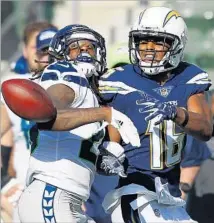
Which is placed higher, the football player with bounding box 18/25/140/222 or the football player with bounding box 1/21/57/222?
the football player with bounding box 18/25/140/222

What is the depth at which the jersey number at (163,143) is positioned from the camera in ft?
14.9

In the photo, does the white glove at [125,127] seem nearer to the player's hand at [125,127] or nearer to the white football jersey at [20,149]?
the player's hand at [125,127]

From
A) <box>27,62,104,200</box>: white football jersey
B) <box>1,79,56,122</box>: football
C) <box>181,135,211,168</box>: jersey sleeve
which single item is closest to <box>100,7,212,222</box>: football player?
<box>27,62,104,200</box>: white football jersey

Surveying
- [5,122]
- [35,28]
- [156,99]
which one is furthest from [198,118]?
[35,28]

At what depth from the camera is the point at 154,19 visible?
15.1 feet

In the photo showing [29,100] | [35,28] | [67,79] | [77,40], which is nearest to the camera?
[29,100]

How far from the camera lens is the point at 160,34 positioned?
454cm

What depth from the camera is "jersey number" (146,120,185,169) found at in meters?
4.54

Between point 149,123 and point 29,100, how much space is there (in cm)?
70

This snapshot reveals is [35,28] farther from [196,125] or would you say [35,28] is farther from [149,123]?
[196,125]

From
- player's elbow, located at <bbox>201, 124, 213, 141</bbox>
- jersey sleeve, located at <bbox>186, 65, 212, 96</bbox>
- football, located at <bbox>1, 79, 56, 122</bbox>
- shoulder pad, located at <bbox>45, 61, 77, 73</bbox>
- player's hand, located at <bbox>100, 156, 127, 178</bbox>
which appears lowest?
player's hand, located at <bbox>100, 156, 127, 178</bbox>

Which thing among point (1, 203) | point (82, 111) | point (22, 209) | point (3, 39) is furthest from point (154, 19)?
point (3, 39)

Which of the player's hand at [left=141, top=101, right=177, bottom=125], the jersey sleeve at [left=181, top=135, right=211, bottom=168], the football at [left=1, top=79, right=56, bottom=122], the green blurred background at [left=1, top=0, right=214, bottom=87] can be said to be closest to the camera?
the football at [left=1, top=79, right=56, bottom=122]

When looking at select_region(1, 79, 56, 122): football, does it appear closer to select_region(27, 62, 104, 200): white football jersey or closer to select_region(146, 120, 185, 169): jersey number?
select_region(27, 62, 104, 200): white football jersey
